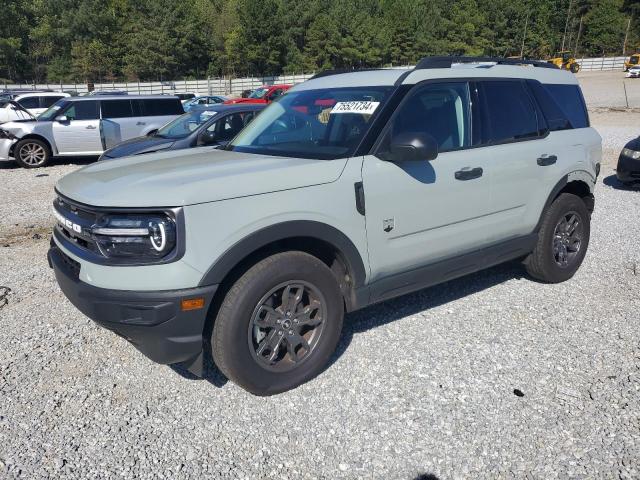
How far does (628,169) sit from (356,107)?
700 centimetres

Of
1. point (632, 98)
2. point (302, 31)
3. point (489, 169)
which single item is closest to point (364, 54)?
point (302, 31)

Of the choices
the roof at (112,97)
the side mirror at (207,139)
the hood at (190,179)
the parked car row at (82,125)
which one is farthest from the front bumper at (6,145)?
the hood at (190,179)

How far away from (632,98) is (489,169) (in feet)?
104

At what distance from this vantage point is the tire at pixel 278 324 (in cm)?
291

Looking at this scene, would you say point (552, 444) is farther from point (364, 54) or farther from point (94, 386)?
point (364, 54)

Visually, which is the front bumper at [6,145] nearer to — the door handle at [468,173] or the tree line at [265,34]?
the door handle at [468,173]

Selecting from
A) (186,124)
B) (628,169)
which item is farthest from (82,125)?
(628,169)

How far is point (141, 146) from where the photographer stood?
9820 mm

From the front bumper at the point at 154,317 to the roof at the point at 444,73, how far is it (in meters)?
2.01

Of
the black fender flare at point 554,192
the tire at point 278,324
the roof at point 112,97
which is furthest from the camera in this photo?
the roof at point 112,97

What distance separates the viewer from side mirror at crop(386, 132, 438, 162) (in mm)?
3227

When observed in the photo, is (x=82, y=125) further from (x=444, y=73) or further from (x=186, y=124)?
(x=444, y=73)

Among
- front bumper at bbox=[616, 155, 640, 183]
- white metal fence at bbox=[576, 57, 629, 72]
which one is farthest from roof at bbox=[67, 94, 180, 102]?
white metal fence at bbox=[576, 57, 629, 72]

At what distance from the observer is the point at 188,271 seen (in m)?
2.71
